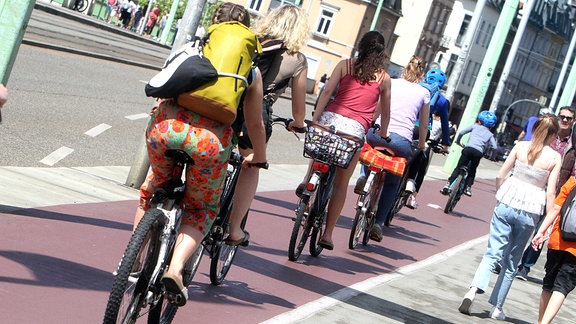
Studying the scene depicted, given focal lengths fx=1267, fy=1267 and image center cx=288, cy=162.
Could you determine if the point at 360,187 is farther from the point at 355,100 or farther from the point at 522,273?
the point at 522,273

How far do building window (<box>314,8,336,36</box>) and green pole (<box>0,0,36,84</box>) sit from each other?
8211 cm

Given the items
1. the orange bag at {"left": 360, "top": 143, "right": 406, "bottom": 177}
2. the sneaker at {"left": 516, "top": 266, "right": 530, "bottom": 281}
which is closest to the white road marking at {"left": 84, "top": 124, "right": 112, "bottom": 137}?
the orange bag at {"left": 360, "top": 143, "right": 406, "bottom": 177}

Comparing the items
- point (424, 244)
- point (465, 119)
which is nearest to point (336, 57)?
point (465, 119)

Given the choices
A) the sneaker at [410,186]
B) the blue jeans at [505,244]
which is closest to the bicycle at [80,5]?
the sneaker at [410,186]

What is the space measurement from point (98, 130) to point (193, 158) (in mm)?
11531

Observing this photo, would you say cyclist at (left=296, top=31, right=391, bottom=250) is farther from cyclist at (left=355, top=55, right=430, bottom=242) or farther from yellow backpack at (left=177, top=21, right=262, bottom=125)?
yellow backpack at (left=177, top=21, right=262, bottom=125)

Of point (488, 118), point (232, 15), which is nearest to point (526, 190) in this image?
point (232, 15)

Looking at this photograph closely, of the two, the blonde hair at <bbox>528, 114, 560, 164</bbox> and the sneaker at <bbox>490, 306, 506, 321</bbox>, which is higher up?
the blonde hair at <bbox>528, 114, 560, 164</bbox>

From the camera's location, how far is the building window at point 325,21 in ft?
297

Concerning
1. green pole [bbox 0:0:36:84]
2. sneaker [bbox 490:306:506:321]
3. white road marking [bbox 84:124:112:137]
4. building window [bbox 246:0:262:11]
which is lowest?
Result: white road marking [bbox 84:124:112:137]

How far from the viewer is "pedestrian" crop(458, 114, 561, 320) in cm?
1040

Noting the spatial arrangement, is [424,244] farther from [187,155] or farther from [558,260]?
[187,155]

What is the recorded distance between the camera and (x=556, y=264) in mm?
9750

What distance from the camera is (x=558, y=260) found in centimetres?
973
